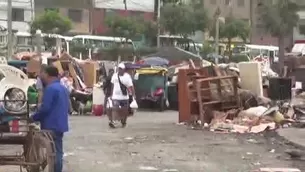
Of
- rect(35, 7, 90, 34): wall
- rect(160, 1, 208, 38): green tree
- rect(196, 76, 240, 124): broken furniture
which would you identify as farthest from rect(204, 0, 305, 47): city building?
rect(196, 76, 240, 124): broken furniture

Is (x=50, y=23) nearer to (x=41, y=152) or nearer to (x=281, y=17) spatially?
(x=281, y=17)

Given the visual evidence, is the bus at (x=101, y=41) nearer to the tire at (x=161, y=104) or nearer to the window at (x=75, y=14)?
the window at (x=75, y=14)

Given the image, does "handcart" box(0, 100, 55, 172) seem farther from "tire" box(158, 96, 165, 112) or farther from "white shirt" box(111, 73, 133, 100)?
"tire" box(158, 96, 165, 112)

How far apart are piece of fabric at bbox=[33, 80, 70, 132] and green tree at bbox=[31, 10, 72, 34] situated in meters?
52.4

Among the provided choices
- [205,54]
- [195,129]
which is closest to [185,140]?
[195,129]

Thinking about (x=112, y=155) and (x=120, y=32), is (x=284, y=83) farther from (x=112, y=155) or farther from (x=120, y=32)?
(x=120, y=32)

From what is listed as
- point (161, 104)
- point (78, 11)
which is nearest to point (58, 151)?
point (161, 104)

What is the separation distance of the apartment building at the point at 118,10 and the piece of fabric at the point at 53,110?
208 feet

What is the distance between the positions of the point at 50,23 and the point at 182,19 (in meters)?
10.7

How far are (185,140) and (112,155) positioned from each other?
124 inches

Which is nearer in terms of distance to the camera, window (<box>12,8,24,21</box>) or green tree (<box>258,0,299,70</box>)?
green tree (<box>258,0,299,70</box>)

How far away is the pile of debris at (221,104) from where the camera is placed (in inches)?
741

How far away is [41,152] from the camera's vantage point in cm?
898

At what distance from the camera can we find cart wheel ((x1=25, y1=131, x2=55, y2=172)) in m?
8.82
